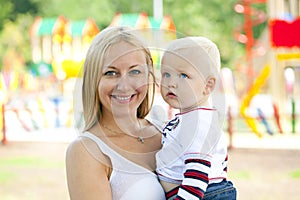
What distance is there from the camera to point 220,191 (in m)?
1.63

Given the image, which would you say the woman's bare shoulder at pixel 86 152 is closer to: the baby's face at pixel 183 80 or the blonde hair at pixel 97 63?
the blonde hair at pixel 97 63

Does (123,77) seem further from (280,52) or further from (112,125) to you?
(280,52)

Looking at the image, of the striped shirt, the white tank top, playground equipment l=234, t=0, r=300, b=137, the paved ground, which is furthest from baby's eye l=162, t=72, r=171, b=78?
playground equipment l=234, t=0, r=300, b=137

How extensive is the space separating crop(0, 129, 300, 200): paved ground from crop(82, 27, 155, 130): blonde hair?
15.1 feet

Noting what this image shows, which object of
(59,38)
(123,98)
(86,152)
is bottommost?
(59,38)

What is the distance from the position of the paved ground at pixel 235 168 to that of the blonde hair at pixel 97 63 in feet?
15.1

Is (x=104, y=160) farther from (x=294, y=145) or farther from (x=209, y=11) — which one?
(x=209, y=11)

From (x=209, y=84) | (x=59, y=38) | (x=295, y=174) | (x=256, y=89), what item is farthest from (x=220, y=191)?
(x=59, y=38)

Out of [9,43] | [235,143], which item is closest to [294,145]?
[235,143]

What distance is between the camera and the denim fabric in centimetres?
161

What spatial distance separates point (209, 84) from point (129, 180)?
32 centimetres

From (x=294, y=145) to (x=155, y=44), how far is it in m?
7.83

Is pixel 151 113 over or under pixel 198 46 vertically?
under

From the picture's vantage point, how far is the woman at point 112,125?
1604 millimetres
